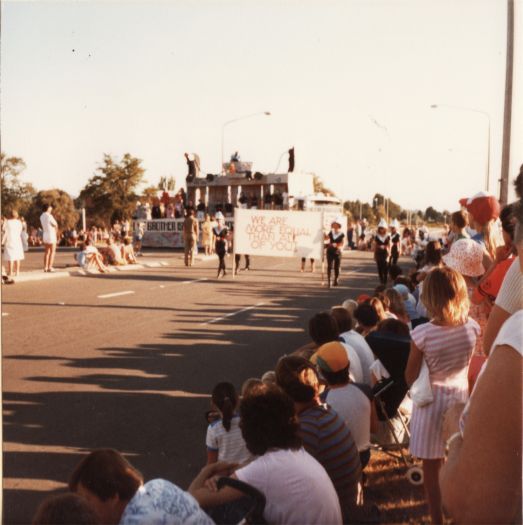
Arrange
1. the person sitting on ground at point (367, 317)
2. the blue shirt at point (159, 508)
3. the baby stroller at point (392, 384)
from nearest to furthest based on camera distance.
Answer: the blue shirt at point (159, 508), the baby stroller at point (392, 384), the person sitting on ground at point (367, 317)

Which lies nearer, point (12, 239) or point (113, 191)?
point (12, 239)

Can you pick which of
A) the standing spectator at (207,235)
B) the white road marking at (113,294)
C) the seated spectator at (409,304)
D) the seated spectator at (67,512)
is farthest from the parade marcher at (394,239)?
the seated spectator at (67,512)

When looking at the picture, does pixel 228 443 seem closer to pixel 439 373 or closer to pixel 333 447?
pixel 333 447

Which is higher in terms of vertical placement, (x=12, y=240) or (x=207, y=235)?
(x=207, y=235)

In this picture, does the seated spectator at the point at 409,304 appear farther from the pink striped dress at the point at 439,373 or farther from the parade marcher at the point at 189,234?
the parade marcher at the point at 189,234

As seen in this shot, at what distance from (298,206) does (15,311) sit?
29016 mm

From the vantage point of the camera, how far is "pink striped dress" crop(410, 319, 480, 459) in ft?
13.5

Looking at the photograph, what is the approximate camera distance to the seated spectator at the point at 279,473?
2.85 m

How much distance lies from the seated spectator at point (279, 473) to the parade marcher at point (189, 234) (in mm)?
23402

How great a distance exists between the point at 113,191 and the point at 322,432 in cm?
3726

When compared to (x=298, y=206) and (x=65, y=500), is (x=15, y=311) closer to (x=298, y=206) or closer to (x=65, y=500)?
(x=65, y=500)

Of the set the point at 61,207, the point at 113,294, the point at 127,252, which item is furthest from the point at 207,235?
the point at 113,294

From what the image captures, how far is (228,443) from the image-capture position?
4.29 meters

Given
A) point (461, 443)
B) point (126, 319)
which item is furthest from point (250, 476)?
point (126, 319)
